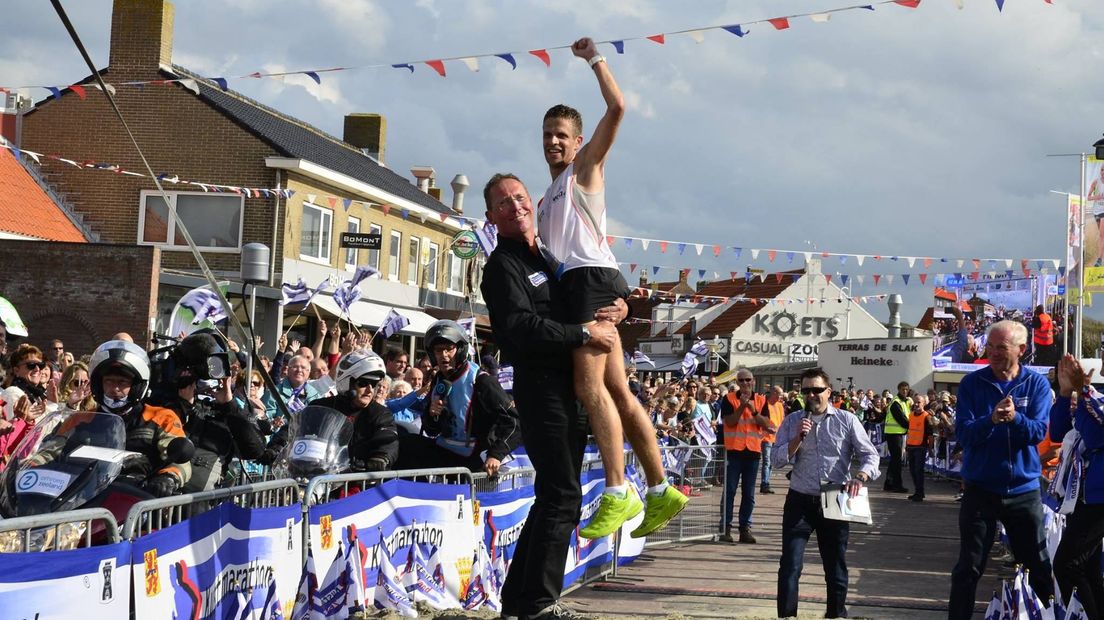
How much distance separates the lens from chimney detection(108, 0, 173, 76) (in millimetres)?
32531

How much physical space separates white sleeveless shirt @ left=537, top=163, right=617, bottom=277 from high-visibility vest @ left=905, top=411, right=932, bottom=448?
1712 centimetres

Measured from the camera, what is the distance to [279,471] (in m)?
7.02

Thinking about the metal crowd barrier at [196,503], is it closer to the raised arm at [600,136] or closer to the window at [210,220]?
the raised arm at [600,136]

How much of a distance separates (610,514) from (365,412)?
2959mm

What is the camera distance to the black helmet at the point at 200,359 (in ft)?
22.3

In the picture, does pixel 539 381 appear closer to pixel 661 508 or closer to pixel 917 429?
pixel 661 508

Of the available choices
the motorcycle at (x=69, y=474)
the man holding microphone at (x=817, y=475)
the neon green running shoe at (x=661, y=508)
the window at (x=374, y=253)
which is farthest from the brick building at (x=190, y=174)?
the neon green running shoe at (x=661, y=508)

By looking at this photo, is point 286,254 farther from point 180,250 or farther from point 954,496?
point 954,496

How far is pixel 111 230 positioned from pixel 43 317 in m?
6.48

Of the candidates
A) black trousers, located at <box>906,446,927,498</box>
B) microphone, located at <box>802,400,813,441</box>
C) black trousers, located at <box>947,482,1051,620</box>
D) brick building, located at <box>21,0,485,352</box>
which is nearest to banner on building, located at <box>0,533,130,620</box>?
black trousers, located at <box>947,482,1051,620</box>

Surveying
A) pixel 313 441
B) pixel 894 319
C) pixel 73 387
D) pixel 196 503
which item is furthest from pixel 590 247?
pixel 894 319

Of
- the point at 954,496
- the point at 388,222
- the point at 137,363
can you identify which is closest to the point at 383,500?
the point at 137,363

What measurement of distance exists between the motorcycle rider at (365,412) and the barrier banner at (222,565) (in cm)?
143

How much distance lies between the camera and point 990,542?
7.90 m
